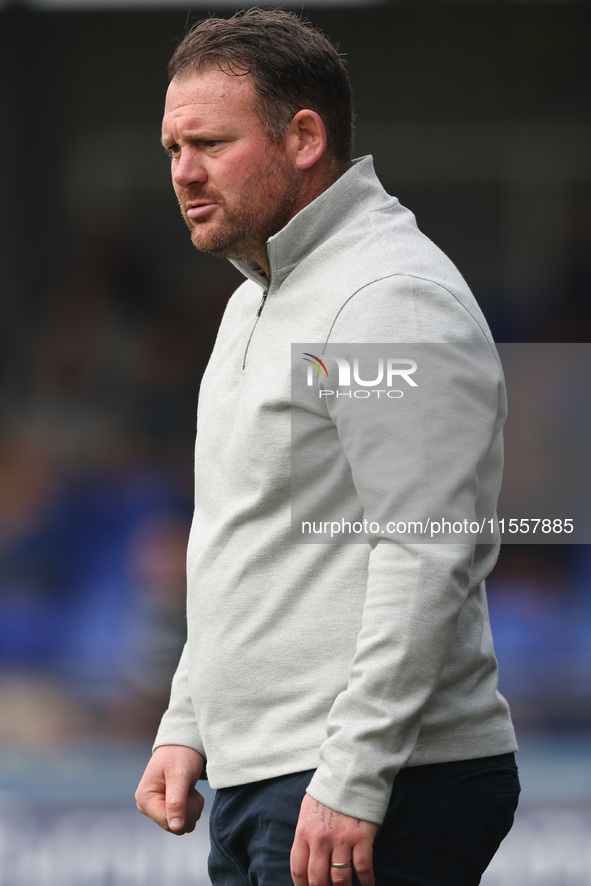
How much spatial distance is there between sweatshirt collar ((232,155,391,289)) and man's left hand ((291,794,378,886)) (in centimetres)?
59

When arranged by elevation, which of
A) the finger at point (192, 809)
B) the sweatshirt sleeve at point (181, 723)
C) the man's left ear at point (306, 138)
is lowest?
the finger at point (192, 809)

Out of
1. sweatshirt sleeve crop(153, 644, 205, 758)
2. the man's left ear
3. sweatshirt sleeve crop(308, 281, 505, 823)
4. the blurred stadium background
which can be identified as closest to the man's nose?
the man's left ear

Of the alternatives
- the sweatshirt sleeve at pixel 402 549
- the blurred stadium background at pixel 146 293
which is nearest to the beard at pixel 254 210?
the sweatshirt sleeve at pixel 402 549

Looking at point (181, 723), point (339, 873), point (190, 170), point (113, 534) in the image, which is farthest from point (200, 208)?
point (113, 534)

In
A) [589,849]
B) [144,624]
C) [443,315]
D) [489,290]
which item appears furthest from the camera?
[489,290]

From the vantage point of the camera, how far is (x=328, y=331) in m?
1.29

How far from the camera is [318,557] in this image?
1.28 m

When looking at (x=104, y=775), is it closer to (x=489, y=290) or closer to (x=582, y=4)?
(x=489, y=290)

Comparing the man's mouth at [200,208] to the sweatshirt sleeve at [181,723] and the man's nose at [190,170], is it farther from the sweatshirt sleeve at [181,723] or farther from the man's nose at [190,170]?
the sweatshirt sleeve at [181,723]

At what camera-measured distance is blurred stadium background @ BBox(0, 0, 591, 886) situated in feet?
11.8

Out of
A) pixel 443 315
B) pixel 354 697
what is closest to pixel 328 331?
pixel 443 315

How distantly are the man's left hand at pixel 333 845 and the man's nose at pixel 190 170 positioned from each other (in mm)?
692

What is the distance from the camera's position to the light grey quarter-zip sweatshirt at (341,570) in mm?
1166

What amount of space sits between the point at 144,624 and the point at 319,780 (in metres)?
2.56
